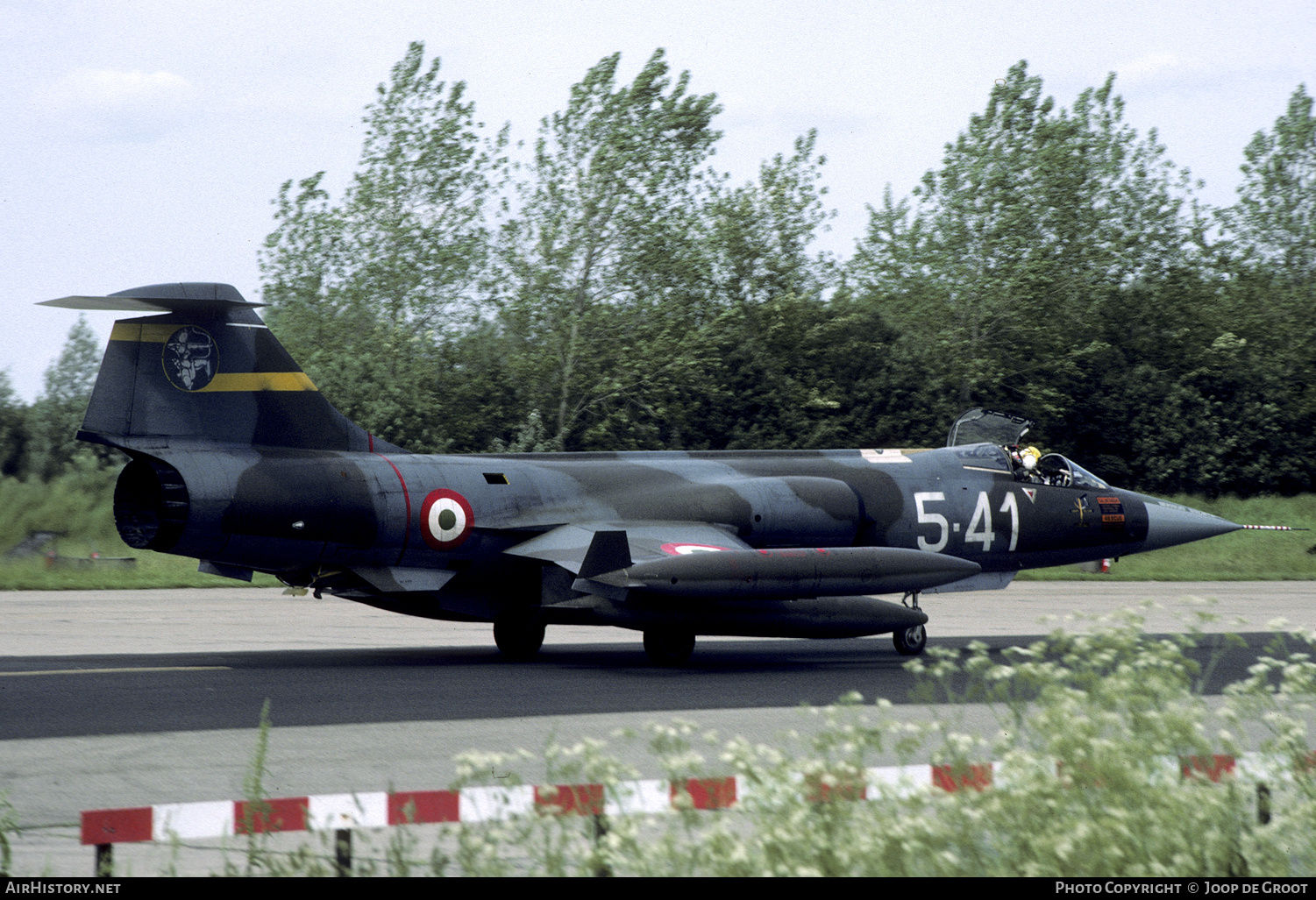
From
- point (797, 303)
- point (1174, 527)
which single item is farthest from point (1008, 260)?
point (1174, 527)

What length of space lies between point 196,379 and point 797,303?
102 feet

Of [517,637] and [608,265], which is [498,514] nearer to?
[517,637]

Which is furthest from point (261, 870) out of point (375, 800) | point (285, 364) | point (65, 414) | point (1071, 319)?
point (1071, 319)

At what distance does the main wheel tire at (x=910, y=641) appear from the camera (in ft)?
52.2

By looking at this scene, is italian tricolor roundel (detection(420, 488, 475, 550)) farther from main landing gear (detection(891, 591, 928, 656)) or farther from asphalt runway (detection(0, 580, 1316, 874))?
main landing gear (detection(891, 591, 928, 656))

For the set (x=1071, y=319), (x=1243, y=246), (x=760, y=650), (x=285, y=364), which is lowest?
(x=760, y=650)

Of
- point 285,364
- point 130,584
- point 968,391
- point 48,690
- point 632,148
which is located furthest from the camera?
point 968,391

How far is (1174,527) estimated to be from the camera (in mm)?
18422

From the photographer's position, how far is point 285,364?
14.6m

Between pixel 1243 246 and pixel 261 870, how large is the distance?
54.0 meters

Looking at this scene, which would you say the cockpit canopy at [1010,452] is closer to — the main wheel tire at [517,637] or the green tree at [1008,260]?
the main wheel tire at [517,637]

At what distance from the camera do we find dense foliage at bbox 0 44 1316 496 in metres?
37.7

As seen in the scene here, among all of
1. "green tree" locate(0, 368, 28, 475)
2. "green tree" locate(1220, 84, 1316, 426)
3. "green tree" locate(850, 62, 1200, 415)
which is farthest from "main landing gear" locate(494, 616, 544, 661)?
"green tree" locate(1220, 84, 1316, 426)
